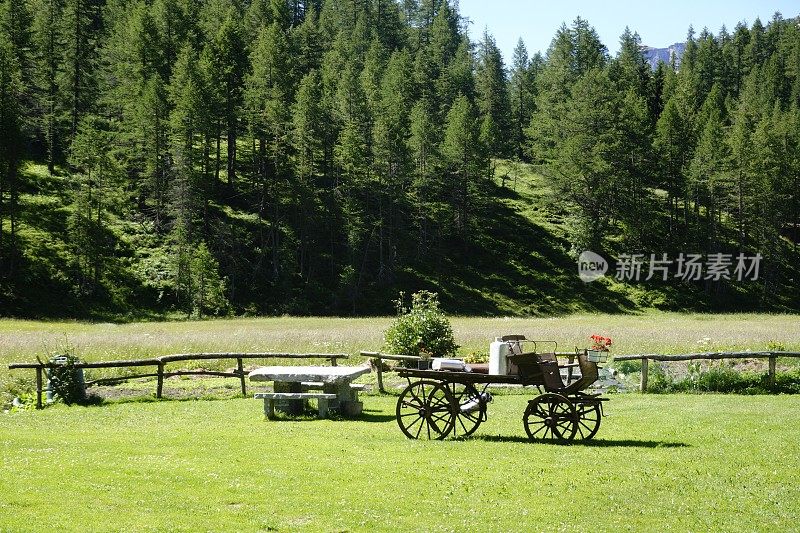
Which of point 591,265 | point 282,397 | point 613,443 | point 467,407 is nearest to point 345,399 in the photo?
point 282,397

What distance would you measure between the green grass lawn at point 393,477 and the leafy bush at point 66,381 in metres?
4.33

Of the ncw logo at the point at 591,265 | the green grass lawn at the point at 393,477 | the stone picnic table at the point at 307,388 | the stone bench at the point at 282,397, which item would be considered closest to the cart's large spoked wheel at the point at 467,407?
the green grass lawn at the point at 393,477

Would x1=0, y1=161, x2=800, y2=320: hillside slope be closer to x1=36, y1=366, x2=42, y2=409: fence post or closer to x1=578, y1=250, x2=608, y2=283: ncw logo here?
x1=578, y1=250, x2=608, y2=283: ncw logo

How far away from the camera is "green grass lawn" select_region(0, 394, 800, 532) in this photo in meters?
9.31

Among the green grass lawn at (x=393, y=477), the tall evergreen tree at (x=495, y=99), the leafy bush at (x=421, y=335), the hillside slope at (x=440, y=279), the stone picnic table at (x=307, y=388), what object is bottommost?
the green grass lawn at (x=393, y=477)

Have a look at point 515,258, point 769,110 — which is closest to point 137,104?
point 515,258

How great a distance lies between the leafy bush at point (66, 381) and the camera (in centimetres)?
2166

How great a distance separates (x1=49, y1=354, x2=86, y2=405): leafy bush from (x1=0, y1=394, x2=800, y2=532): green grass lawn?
4.33 meters

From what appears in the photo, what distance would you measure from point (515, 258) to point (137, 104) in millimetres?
41395

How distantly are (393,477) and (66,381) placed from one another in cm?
1429

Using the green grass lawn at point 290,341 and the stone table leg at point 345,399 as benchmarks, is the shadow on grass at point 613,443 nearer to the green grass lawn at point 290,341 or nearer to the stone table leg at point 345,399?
the stone table leg at point 345,399

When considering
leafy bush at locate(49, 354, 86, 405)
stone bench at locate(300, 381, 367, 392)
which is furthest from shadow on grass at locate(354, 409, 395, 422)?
leafy bush at locate(49, 354, 86, 405)

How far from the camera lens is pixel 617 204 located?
8281 cm

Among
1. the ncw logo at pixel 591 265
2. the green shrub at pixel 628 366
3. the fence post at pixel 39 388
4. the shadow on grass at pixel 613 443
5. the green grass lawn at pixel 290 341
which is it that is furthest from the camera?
the ncw logo at pixel 591 265
